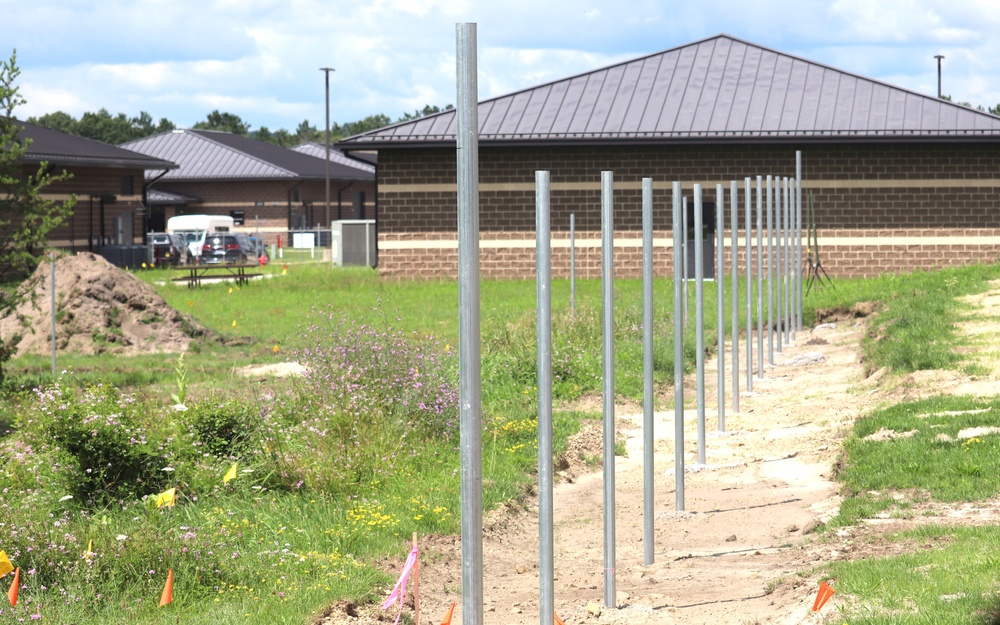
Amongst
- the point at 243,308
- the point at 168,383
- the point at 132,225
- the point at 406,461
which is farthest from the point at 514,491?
the point at 132,225

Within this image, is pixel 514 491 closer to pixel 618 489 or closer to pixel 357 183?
pixel 618 489

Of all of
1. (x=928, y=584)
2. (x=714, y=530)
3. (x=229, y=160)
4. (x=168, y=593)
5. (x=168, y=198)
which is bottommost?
(x=714, y=530)

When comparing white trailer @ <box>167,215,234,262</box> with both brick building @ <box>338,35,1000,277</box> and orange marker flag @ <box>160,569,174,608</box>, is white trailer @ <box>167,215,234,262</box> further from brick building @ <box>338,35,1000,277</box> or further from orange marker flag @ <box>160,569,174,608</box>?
orange marker flag @ <box>160,569,174,608</box>

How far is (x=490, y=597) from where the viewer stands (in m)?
6.91

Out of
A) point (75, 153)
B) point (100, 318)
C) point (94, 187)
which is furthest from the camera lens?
point (94, 187)

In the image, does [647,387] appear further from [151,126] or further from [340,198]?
[151,126]

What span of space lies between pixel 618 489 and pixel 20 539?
4511 millimetres

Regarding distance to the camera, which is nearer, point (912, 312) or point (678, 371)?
point (678, 371)

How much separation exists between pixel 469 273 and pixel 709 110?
28198 millimetres

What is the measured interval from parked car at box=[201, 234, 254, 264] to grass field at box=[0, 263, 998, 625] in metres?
34.4

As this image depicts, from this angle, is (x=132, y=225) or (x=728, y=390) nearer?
(x=728, y=390)

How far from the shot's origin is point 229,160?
222ft

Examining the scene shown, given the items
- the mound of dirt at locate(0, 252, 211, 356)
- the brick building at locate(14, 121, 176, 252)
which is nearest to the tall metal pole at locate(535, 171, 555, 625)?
the mound of dirt at locate(0, 252, 211, 356)

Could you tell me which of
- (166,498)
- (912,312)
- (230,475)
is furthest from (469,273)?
(912,312)
